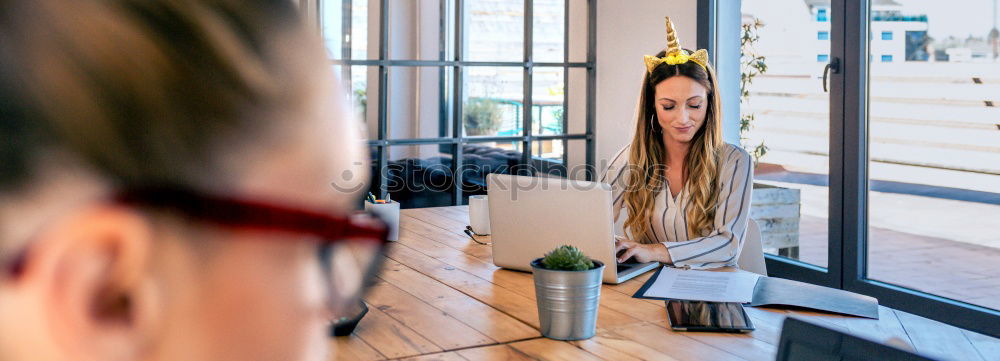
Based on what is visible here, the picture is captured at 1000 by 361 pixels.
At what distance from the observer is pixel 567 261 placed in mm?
1645

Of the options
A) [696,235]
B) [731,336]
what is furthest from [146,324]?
[696,235]

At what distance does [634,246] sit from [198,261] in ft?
6.54

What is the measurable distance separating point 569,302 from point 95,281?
129 centimetres

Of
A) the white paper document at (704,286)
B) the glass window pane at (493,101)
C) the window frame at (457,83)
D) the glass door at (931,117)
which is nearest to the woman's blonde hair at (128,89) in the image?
the white paper document at (704,286)

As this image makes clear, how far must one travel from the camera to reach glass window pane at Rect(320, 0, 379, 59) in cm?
504

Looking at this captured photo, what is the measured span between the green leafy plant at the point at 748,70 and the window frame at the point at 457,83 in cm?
111

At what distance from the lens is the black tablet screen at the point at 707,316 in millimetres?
1677

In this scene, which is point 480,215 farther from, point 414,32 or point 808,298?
point 414,32

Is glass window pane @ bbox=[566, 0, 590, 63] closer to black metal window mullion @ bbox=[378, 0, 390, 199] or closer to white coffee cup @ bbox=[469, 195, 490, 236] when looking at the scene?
black metal window mullion @ bbox=[378, 0, 390, 199]

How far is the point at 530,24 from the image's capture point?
18.1 feet

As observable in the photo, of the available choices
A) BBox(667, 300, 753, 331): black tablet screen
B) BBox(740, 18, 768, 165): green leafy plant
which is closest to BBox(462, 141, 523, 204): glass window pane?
BBox(740, 18, 768, 165): green leafy plant

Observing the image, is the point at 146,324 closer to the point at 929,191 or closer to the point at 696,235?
the point at 696,235

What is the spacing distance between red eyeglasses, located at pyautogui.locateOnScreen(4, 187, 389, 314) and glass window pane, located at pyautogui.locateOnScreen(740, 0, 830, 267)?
4.05 meters

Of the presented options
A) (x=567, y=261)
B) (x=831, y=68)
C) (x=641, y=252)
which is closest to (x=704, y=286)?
(x=641, y=252)
